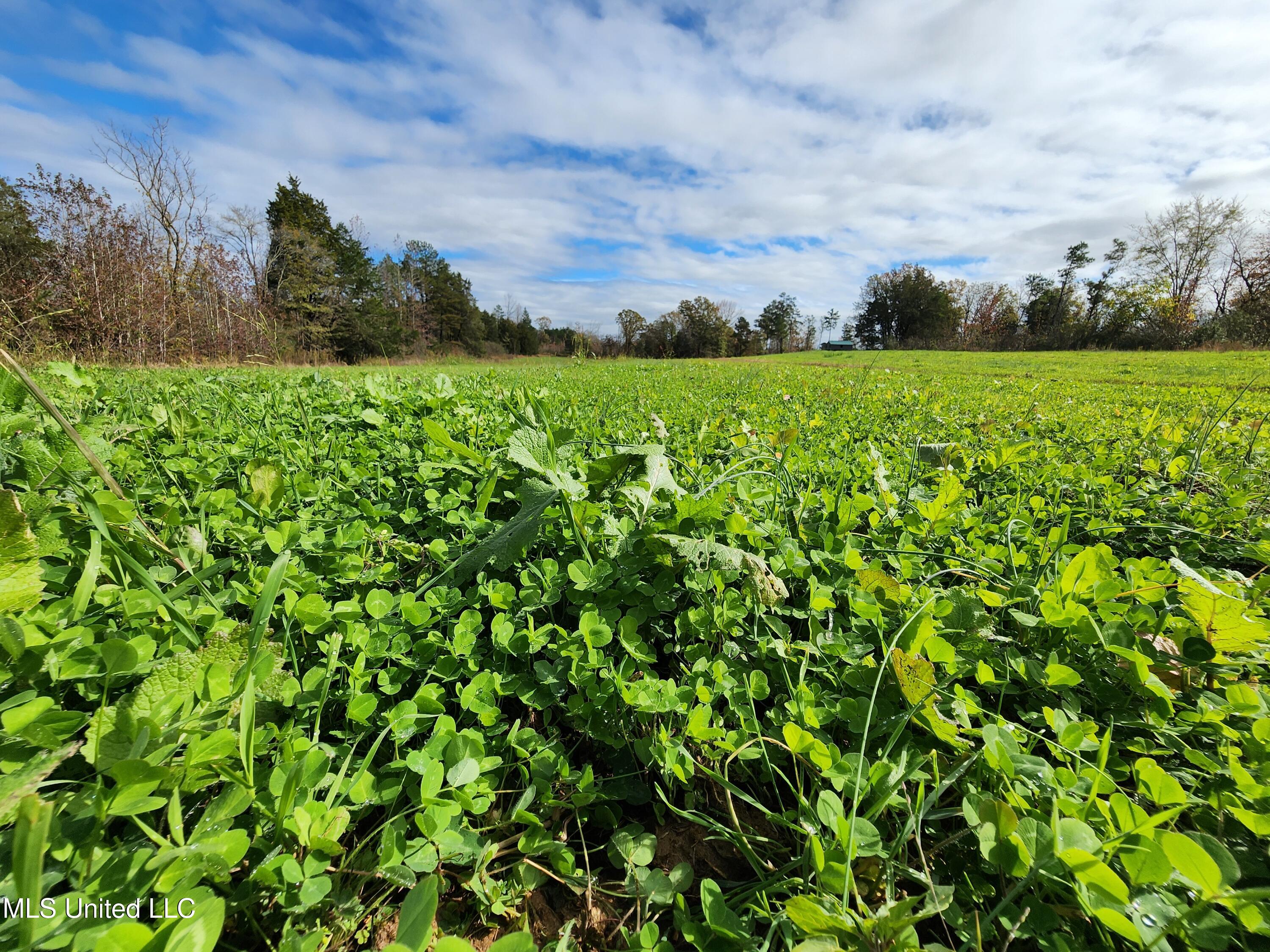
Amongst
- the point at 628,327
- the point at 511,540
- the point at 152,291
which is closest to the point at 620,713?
the point at 511,540

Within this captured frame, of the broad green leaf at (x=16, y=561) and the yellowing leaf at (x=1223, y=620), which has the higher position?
the broad green leaf at (x=16, y=561)

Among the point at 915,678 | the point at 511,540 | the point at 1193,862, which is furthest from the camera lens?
the point at 511,540

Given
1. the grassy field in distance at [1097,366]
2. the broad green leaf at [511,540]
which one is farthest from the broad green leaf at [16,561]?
the grassy field in distance at [1097,366]

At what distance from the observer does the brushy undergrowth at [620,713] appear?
25.4 inches

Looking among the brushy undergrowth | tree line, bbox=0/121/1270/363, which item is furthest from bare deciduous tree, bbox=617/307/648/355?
the brushy undergrowth

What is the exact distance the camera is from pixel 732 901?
0.75 m

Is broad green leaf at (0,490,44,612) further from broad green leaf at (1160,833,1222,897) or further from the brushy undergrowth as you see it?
broad green leaf at (1160,833,1222,897)

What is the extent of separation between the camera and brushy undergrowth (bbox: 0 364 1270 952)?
2.12 ft

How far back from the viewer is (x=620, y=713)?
3.29ft

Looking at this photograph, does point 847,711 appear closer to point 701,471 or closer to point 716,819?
point 716,819

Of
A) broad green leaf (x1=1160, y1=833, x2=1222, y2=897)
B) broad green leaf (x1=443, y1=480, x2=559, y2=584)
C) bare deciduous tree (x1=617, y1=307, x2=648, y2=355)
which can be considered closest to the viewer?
broad green leaf (x1=1160, y1=833, x2=1222, y2=897)

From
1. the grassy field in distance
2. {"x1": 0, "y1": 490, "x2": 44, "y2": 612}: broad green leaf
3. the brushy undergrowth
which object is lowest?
the brushy undergrowth

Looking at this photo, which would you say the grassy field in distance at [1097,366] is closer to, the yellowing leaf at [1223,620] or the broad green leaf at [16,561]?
the yellowing leaf at [1223,620]

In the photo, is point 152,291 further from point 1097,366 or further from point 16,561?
point 1097,366
